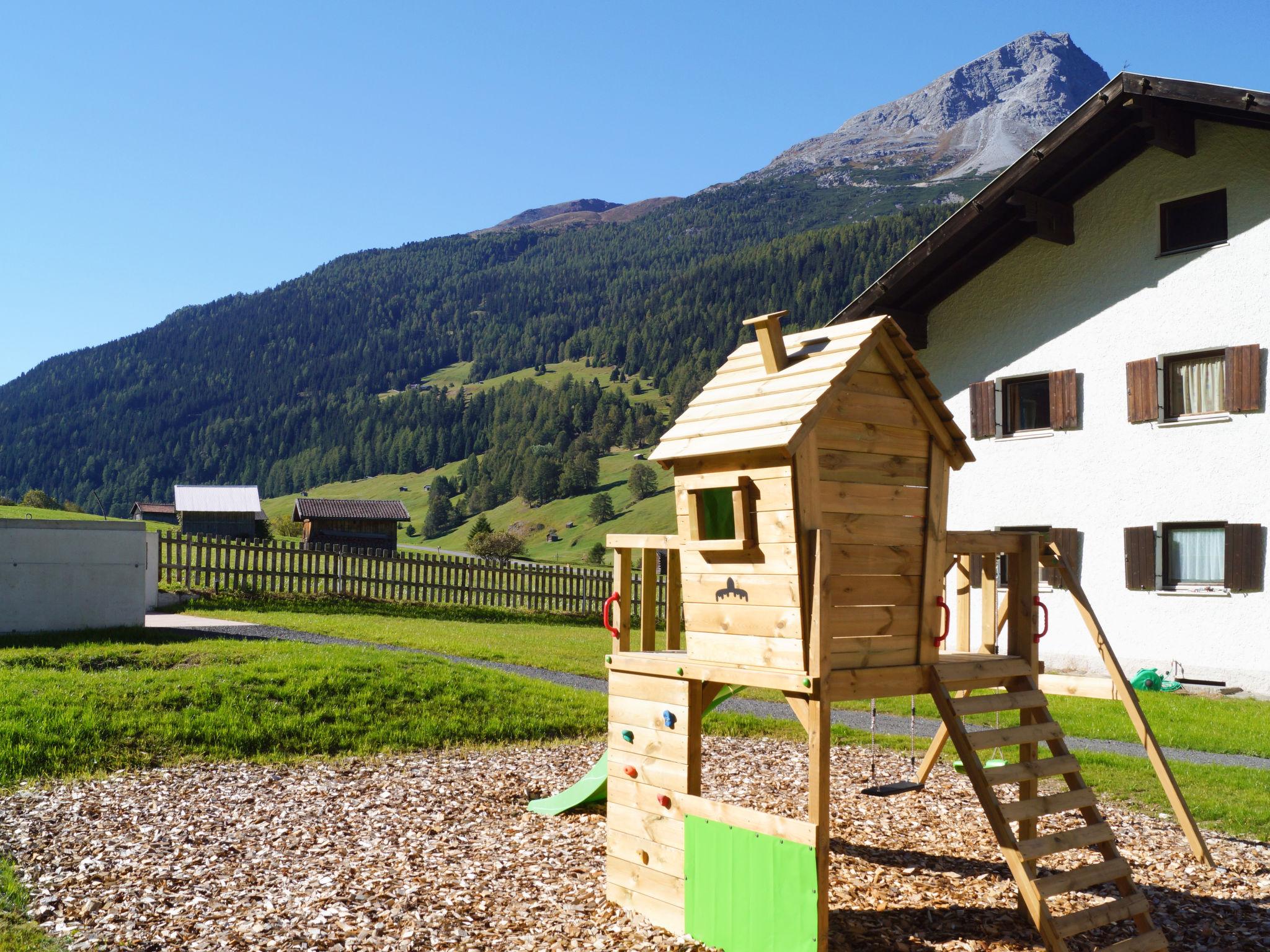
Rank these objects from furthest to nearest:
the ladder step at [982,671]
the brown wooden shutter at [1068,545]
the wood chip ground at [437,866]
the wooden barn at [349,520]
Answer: the wooden barn at [349,520]
the brown wooden shutter at [1068,545]
the ladder step at [982,671]
the wood chip ground at [437,866]

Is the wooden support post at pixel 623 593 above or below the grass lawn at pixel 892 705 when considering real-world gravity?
above

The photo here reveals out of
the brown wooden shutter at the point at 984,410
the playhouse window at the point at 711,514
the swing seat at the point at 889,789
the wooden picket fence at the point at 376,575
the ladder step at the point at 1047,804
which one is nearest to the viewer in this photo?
the ladder step at the point at 1047,804

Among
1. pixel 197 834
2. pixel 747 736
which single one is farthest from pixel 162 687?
pixel 747 736

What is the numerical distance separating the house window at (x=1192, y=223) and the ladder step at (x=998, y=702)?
1335cm

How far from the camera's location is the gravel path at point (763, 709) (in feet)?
36.7

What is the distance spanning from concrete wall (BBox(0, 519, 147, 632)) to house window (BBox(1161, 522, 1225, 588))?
656 inches

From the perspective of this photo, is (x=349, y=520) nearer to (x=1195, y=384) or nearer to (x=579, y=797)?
(x=1195, y=384)

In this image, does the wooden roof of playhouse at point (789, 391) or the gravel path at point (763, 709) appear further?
the gravel path at point (763, 709)

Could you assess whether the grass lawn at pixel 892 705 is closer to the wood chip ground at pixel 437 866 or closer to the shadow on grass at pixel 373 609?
the shadow on grass at pixel 373 609

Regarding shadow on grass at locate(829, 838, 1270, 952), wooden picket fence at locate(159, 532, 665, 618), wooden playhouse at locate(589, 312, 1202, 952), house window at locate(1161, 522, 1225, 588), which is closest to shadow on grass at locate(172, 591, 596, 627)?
wooden picket fence at locate(159, 532, 665, 618)

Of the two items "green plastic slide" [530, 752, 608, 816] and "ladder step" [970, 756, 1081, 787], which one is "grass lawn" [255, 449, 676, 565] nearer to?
"green plastic slide" [530, 752, 608, 816]

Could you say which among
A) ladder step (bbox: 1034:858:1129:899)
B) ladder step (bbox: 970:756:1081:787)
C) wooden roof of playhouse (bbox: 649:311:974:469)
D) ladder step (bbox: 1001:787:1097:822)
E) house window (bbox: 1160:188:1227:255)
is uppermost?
house window (bbox: 1160:188:1227:255)

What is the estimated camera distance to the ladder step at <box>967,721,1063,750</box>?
5.82 metres

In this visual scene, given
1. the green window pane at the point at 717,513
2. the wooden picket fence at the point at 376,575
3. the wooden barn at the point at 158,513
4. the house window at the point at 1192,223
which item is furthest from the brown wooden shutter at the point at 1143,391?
the wooden barn at the point at 158,513
